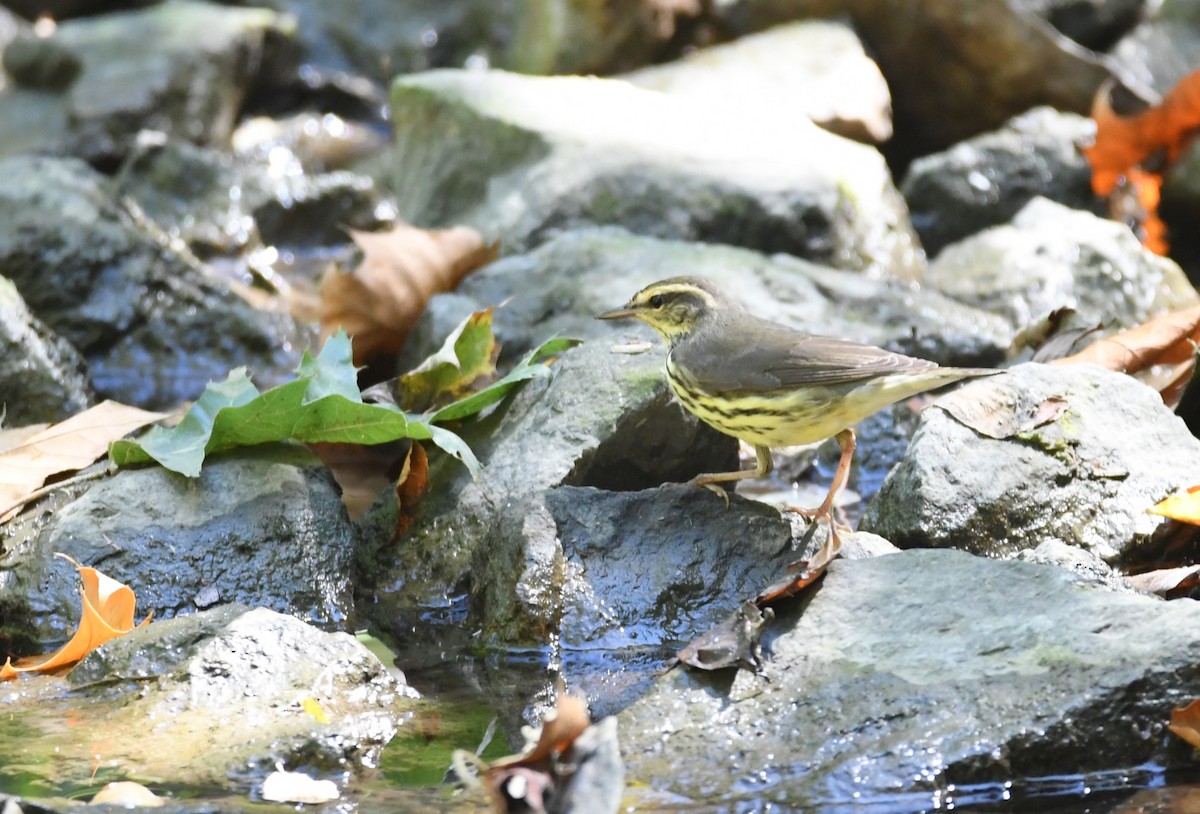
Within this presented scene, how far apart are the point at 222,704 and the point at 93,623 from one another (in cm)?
61

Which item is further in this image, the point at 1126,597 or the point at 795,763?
the point at 1126,597

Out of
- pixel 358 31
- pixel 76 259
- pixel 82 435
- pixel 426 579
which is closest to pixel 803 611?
pixel 426 579

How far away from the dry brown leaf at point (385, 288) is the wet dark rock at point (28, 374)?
115cm

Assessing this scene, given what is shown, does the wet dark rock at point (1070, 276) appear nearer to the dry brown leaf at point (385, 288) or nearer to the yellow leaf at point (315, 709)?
the dry brown leaf at point (385, 288)

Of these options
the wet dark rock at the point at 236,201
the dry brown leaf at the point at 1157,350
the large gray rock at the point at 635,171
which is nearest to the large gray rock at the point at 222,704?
the dry brown leaf at the point at 1157,350

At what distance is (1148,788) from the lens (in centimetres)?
316

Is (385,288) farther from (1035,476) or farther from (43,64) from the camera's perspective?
(43,64)

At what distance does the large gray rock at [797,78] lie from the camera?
30.1ft

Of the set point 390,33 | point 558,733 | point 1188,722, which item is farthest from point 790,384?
point 390,33

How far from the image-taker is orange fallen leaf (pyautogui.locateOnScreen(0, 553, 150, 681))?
4.02m

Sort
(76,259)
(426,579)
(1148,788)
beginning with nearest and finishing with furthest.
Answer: (1148,788), (426,579), (76,259)

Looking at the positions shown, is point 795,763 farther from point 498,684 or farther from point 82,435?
point 82,435

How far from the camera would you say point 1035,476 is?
14.8ft

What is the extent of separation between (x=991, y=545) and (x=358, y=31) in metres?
Answer: 11.0
